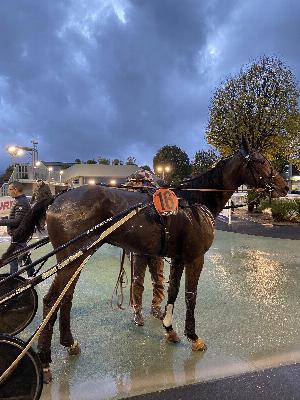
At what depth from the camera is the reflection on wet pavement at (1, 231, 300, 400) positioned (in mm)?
3793

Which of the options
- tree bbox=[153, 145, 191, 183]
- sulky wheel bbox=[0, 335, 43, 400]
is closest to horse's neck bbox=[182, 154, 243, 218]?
sulky wheel bbox=[0, 335, 43, 400]

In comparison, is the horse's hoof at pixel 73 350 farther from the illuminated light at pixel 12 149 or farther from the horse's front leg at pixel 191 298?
the illuminated light at pixel 12 149

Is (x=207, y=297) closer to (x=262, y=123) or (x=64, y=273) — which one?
(x=64, y=273)

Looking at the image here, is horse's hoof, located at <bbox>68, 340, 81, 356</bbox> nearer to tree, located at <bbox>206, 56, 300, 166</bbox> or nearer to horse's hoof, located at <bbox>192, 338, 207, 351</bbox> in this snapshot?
horse's hoof, located at <bbox>192, 338, 207, 351</bbox>

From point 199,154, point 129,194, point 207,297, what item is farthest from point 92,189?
point 199,154

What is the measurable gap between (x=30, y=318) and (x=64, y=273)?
128cm

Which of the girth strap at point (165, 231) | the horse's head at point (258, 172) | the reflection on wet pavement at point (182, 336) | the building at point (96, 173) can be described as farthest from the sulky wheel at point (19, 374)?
the building at point (96, 173)

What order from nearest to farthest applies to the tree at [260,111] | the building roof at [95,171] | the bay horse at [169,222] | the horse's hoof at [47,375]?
the horse's hoof at [47,375] < the bay horse at [169,222] < the tree at [260,111] < the building roof at [95,171]

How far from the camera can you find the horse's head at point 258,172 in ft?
15.4

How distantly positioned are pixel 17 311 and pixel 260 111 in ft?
75.8

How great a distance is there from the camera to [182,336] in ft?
16.1

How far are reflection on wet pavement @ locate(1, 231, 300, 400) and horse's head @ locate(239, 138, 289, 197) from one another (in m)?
1.86

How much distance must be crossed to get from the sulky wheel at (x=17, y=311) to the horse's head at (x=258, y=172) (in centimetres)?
295

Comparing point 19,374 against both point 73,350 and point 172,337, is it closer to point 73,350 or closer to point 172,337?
point 73,350
